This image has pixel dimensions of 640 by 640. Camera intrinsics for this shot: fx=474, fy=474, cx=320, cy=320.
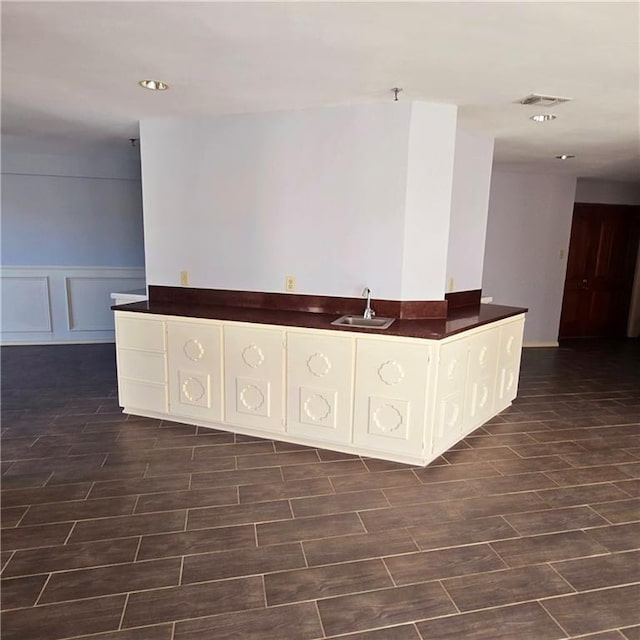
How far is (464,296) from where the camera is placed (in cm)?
417

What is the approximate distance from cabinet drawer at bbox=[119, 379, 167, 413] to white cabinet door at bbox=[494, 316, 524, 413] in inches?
104

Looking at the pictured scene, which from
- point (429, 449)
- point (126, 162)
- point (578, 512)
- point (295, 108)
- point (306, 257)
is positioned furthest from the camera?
point (126, 162)

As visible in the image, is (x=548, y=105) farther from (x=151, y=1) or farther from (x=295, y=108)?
(x=151, y=1)

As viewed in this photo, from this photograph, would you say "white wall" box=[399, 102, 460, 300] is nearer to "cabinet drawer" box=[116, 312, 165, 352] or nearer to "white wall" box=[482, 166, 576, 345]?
"cabinet drawer" box=[116, 312, 165, 352]

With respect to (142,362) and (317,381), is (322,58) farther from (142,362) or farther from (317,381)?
(142,362)

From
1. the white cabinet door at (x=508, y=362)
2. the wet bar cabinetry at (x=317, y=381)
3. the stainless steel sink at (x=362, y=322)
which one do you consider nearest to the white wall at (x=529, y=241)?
the white cabinet door at (x=508, y=362)

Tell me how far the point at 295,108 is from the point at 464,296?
2104 millimetres

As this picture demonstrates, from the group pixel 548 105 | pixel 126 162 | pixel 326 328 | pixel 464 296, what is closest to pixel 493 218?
pixel 464 296

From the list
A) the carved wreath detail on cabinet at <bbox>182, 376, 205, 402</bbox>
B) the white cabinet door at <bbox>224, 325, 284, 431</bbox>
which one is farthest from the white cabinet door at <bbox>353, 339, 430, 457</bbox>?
the carved wreath detail on cabinet at <bbox>182, 376, 205, 402</bbox>

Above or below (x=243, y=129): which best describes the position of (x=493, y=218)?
below

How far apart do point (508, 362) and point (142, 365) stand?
2.95 metres

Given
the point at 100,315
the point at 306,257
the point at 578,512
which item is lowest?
the point at 578,512

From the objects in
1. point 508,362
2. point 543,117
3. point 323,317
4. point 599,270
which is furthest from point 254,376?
point 599,270

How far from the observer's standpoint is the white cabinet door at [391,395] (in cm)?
293
